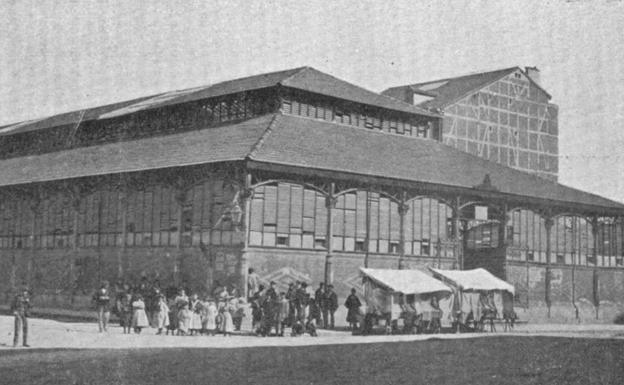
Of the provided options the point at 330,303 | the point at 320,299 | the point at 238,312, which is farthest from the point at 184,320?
the point at 330,303

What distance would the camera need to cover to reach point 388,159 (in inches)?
1363

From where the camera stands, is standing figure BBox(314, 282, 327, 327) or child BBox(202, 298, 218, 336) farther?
standing figure BBox(314, 282, 327, 327)

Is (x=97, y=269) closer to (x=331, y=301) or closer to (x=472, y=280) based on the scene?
(x=331, y=301)

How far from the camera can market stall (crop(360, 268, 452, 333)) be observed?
26516mm

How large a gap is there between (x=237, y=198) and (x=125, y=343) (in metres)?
9.66

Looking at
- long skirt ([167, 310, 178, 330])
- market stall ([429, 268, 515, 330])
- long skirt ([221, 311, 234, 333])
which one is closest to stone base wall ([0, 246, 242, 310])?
long skirt ([221, 311, 234, 333])

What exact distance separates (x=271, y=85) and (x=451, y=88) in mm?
26417

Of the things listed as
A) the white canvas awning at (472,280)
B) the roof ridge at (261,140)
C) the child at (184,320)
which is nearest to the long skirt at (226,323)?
the child at (184,320)

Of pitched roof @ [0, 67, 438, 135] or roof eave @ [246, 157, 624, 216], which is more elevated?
pitched roof @ [0, 67, 438, 135]

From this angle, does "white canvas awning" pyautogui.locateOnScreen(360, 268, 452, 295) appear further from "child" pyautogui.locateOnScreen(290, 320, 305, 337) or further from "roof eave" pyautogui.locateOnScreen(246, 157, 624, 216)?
"roof eave" pyautogui.locateOnScreen(246, 157, 624, 216)

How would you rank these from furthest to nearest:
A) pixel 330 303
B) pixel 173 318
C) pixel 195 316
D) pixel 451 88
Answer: pixel 451 88
pixel 330 303
pixel 195 316
pixel 173 318

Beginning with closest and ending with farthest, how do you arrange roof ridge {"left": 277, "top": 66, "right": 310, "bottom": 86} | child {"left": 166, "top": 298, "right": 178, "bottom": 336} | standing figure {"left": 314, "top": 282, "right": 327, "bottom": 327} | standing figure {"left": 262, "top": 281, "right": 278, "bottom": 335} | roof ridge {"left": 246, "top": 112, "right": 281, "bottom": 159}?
standing figure {"left": 262, "top": 281, "right": 278, "bottom": 335}
child {"left": 166, "top": 298, "right": 178, "bottom": 336}
standing figure {"left": 314, "top": 282, "right": 327, "bottom": 327}
roof ridge {"left": 246, "top": 112, "right": 281, "bottom": 159}
roof ridge {"left": 277, "top": 66, "right": 310, "bottom": 86}

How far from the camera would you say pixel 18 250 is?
134ft

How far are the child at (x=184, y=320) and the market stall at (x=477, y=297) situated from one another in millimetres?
8810
